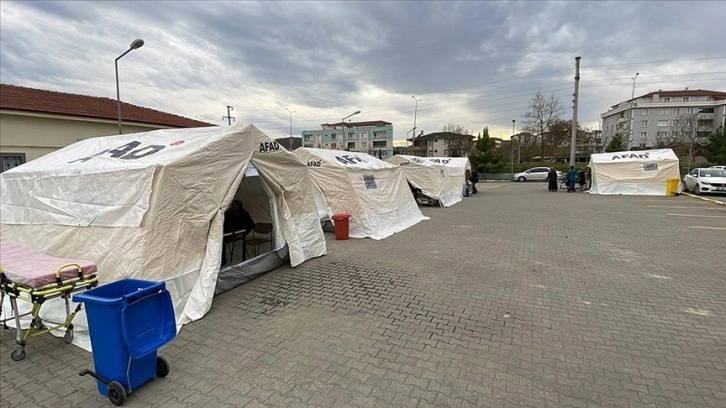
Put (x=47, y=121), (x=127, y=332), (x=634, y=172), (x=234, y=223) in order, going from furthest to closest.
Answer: (x=634, y=172), (x=47, y=121), (x=234, y=223), (x=127, y=332)

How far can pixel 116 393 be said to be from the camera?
8.96ft

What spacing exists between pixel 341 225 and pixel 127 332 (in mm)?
6567

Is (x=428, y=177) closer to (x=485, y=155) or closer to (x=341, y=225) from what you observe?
(x=341, y=225)

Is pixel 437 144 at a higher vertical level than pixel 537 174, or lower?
higher

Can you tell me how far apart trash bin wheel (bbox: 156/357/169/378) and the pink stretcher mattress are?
4.51ft

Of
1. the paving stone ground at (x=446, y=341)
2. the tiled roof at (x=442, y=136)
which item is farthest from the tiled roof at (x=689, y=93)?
the paving stone ground at (x=446, y=341)

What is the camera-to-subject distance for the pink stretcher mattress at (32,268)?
10.8ft

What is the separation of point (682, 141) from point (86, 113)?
65604mm

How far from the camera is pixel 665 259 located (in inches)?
267

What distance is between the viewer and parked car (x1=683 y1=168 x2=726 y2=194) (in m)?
18.6

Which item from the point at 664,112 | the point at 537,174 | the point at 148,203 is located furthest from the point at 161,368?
the point at 664,112

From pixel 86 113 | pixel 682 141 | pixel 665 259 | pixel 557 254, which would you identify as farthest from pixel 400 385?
pixel 682 141

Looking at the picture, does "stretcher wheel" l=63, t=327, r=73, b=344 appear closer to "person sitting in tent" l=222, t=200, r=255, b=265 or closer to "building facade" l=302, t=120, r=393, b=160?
"person sitting in tent" l=222, t=200, r=255, b=265

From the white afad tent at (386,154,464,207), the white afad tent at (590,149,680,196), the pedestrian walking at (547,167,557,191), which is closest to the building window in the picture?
the white afad tent at (386,154,464,207)
